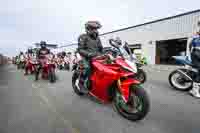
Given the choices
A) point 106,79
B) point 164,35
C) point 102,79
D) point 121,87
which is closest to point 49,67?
point 102,79

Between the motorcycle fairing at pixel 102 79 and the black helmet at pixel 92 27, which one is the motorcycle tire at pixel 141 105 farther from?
the black helmet at pixel 92 27

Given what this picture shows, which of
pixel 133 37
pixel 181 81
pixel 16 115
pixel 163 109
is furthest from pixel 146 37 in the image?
pixel 16 115

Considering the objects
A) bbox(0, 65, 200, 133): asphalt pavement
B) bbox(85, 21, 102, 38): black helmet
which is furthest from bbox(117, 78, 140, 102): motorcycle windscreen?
bbox(85, 21, 102, 38): black helmet

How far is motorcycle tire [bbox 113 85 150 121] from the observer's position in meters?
1.95

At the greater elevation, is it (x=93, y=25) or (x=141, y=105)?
(x=93, y=25)

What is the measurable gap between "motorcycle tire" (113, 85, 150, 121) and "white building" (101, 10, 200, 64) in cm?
1079

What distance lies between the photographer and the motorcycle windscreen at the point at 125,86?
211 cm

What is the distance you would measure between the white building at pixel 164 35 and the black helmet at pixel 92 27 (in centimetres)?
1029

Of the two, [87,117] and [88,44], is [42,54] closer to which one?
[88,44]

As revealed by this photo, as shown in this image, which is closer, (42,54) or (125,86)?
(125,86)

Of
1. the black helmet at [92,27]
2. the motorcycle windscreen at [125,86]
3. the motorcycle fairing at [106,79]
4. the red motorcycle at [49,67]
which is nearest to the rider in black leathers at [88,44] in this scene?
the black helmet at [92,27]

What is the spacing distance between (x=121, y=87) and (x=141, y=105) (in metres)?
0.40

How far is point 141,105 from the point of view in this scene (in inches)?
78.7

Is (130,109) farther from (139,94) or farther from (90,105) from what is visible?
(90,105)
